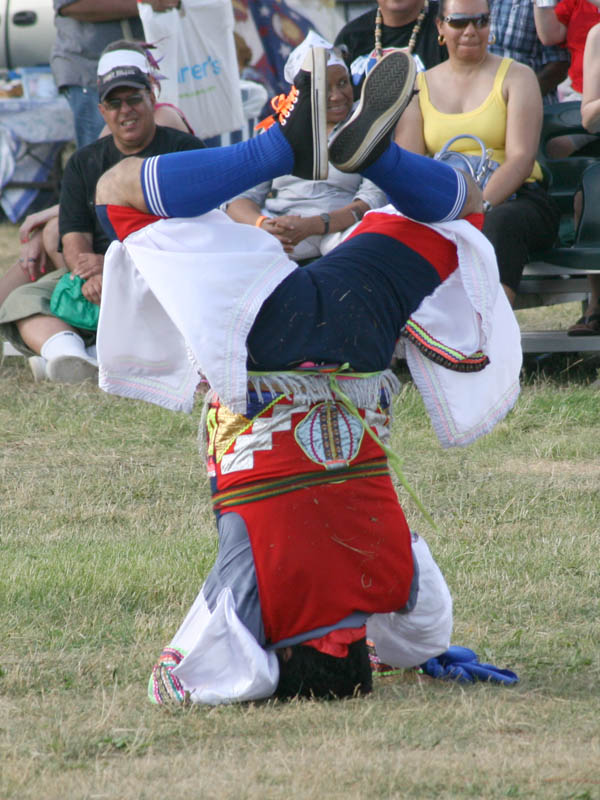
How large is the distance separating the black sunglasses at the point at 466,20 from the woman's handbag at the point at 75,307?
226 centimetres

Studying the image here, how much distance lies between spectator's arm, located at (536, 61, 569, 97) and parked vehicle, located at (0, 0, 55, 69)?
7165 mm


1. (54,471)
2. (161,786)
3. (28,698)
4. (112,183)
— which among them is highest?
(112,183)

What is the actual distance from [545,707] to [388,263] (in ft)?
3.35

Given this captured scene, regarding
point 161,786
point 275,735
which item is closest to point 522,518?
point 275,735

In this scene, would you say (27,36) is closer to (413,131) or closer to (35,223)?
(35,223)

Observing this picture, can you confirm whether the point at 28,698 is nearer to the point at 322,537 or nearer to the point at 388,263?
the point at 322,537

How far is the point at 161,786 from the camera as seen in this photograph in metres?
2.26

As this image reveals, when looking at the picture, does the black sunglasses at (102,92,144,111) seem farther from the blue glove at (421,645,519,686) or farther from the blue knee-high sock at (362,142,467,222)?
the blue glove at (421,645,519,686)

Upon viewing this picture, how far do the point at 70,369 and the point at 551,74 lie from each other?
3066 millimetres

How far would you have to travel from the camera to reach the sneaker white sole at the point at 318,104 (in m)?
2.51

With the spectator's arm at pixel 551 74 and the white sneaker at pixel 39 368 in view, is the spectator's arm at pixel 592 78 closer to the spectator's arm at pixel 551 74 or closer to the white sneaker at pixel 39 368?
the spectator's arm at pixel 551 74

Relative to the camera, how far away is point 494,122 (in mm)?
5953

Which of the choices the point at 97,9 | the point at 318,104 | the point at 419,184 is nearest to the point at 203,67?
the point at 97,9

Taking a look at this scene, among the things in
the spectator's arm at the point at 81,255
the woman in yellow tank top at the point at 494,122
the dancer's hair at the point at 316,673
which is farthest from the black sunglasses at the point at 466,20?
the dancer's hair at the point at 316,673
